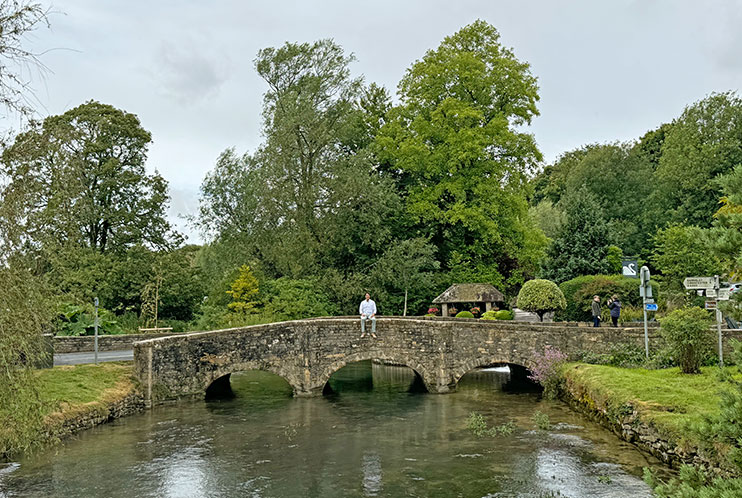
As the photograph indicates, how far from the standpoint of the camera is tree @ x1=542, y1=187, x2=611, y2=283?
96.7ft

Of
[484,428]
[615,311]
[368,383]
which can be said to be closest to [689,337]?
[615,311]

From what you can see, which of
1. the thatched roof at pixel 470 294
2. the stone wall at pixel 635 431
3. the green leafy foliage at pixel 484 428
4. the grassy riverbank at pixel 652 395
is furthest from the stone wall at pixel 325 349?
the thatched roof at pixel 470 294

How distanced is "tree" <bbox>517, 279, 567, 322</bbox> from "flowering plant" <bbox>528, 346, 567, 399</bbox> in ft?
15.2

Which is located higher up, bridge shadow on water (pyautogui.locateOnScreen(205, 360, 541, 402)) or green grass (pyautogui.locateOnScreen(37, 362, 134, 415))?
green grass (pyautogui.locateOnScreen(37, 362, 134, 415))

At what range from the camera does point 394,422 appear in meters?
18.3

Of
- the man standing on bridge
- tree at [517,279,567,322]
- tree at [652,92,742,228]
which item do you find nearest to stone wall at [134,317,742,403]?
the man standing on bridge

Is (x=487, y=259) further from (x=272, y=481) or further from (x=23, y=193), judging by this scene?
(x=23, y=193)

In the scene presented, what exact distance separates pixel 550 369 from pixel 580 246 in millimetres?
10965

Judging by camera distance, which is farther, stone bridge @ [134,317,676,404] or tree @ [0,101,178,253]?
tree @ [0,101,178,253]

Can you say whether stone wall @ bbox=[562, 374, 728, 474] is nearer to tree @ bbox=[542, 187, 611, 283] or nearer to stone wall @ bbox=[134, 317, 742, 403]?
stone wall @ bbox=[134, 317, 742, 403]

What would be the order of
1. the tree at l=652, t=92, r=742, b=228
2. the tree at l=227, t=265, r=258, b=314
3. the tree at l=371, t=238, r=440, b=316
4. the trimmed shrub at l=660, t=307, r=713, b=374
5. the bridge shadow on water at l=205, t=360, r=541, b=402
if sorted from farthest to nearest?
the tree at l=652, t=92, r=742, b=228 < the tree at l=371, t=238, r=440, b=316 < the tree at l=227, t=265, r=258, b=314 < the bridge shadow on water at l=205, t=360, r=541, b=402 < the trimmed shrub at l=660, t=307, r=713, b=374

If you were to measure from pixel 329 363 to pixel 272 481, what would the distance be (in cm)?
963

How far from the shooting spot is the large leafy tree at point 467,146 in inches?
1241

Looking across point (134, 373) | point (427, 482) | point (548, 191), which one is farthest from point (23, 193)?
point (548, 191)
